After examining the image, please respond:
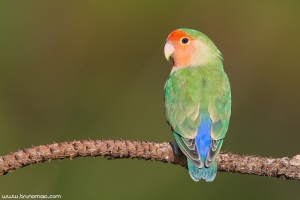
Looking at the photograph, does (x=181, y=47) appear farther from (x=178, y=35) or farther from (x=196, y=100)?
(x=196, y=100)

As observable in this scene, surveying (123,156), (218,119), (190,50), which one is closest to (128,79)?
(190,50)

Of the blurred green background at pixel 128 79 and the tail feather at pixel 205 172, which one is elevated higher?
the blurred green background at pixel 128 79

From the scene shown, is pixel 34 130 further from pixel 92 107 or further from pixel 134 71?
pixel 134 71

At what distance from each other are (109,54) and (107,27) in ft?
1.39

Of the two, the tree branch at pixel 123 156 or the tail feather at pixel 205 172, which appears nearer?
the tree branch at pixel 123 156

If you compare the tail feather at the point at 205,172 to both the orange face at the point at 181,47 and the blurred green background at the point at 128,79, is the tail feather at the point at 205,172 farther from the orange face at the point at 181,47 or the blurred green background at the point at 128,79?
the blurred green background at the point at 128,79

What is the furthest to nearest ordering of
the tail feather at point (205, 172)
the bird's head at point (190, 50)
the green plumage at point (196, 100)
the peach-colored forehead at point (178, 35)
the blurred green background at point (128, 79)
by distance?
the blurred green background at point (128, 79) → the peach-colored forehead at point (178, 35) → the bird's head at point (190, 50) → the green plumage at point (196, 100) → the tail feather at point (205, 172)

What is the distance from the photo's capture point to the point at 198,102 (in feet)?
16.6

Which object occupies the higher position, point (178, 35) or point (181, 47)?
point (178, 35)

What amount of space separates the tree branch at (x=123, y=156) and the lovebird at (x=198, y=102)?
338 mm

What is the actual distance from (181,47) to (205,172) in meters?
1.97

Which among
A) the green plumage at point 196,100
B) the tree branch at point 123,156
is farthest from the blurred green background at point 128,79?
the tree branch at point 123,156

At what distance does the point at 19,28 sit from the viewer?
25.8 feet

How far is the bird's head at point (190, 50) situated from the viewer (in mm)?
5914
